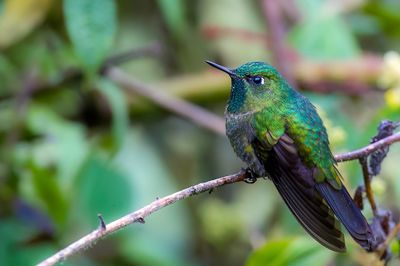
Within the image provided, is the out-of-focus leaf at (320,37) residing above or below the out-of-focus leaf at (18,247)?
above

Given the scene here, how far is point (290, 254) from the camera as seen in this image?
7.82 feet

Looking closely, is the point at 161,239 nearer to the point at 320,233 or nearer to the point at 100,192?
the point at 100,192

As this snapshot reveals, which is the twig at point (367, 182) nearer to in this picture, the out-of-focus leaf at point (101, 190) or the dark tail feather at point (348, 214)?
the dark tail feather at point (348, 214)

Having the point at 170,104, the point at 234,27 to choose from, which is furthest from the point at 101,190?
the point at 234,27

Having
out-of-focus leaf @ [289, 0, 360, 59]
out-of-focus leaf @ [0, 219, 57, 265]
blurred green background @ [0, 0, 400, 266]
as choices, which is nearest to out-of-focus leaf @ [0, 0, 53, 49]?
blurred green background @ [0, 0, 400, 266]

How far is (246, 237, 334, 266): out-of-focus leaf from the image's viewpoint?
2.35 m

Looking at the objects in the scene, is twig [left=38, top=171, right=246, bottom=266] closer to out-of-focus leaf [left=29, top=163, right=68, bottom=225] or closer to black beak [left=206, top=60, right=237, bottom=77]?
black beak [left=206, top=60, right=237, bottom=77]

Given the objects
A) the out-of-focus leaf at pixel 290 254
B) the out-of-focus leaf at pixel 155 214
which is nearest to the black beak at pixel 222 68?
the out-of-focus leaf at pixel 290 254

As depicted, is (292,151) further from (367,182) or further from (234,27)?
(234,27)

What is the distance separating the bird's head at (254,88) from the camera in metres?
2.84

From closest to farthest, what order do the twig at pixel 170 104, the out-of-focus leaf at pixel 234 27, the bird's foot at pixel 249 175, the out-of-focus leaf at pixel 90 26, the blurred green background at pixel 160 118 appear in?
the bird's foot at pixel 249 175 → the out-of-focus leaf at pixel 90 26 → the blurred green background at pixel 160 118 → the twig at pixel 170 104 → the out-of-focus leaf at pixel 234 27

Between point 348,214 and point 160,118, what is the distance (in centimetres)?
210

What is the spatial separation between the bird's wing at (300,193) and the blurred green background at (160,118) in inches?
9.7

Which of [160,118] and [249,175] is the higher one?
[249,175]
